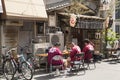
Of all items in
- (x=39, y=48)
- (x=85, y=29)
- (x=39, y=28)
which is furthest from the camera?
(x=85, y=29)

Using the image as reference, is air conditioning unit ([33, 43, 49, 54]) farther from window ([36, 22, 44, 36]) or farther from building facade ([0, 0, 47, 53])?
window ([36, 22, 44, 36])

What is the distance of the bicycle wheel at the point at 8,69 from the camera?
1339cm

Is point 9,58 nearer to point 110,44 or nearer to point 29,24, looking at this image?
point 29,24

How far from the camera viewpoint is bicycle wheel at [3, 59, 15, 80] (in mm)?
13385

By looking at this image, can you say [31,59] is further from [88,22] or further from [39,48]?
[88,22]

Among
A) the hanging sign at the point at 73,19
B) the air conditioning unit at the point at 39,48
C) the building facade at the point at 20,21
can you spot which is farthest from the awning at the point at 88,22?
the air conditioning unit at the point at 39,48

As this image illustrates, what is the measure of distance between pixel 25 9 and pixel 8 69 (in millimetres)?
4190

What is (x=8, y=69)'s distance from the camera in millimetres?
13570

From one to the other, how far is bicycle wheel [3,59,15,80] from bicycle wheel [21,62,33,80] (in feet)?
1.39

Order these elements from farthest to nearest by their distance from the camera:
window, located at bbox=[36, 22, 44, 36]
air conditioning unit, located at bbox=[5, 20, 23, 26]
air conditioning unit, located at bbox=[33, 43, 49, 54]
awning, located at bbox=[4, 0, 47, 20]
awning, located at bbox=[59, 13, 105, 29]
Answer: awning, located at bbox=[59, 13, 105, 29] → window, located at bbox=[36, 22, 44, 36] → air conditioning unit, located at bbox=[33, 43, 49, 54] → air conditioning unit, located at bbox=[5, 20, 23, 26] → awning, located at bbox=[4, 0, 47, 20]

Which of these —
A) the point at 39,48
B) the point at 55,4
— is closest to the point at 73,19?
the point at 55,4

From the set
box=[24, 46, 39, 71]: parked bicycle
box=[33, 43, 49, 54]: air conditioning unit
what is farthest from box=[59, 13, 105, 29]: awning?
box=[24, 46, 39, 71]: parked bicycle

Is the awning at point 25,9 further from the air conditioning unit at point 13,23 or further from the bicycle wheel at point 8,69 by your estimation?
the bicycle wheel at point 8,69

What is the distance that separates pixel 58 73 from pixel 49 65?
695mm
